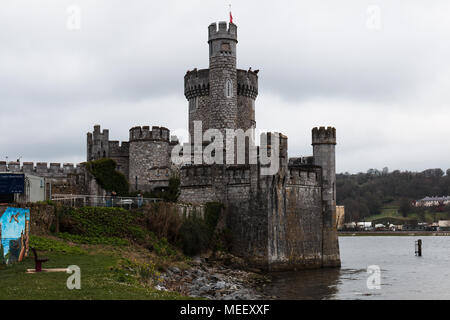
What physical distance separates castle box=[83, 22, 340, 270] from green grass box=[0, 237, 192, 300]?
43.7 ft

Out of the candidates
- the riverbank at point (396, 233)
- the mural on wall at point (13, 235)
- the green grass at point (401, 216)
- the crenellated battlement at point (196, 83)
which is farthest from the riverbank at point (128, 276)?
the green grass at point (401, 216)

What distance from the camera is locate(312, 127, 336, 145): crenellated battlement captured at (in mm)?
41656

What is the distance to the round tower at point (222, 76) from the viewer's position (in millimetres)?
46250

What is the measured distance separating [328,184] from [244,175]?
23.9ft

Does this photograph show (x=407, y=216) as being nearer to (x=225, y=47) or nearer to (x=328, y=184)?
(x=328, y=184)

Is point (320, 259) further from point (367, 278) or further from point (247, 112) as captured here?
point (247, 112)

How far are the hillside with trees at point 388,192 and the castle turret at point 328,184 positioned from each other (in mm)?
113556

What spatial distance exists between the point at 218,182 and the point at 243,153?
8.23m

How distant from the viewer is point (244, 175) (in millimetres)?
37781

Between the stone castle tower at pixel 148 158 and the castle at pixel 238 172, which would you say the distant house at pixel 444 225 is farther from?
the stone castle tower at pixel 148 158

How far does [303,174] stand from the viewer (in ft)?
131

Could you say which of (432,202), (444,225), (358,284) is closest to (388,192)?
(432,202)

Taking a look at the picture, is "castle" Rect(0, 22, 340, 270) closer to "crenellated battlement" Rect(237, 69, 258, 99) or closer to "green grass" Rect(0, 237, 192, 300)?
"crenellated battlement" Rect(237, 69, 258, 99)
